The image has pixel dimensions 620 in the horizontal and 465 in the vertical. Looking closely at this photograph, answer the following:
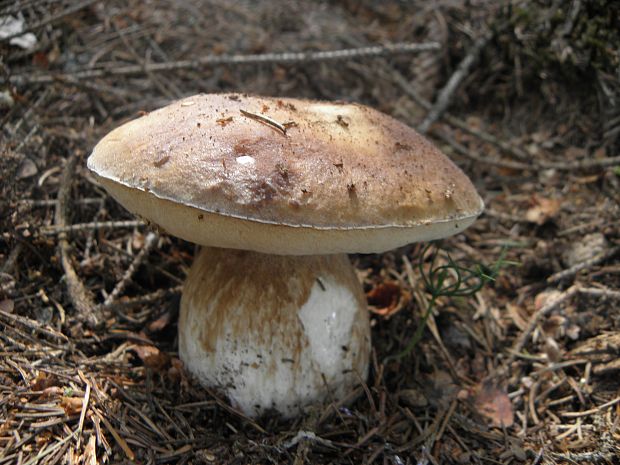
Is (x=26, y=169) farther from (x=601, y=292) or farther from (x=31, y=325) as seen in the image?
(x=601, y=292)

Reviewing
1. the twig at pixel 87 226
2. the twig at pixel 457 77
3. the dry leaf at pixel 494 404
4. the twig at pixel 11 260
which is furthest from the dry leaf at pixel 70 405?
the twig at pixel 457 77

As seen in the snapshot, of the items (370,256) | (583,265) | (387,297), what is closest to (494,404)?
(387,297)

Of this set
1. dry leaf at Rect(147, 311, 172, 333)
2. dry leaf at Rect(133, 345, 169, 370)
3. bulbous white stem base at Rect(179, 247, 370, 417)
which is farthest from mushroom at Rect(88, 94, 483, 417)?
dry leaf at Rect(147, 311, 172, 333)

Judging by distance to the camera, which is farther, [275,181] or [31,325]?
[31,325]

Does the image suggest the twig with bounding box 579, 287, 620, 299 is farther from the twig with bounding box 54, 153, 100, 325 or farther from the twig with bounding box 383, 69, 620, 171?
the twig with bounding box 54, 153, 100, 325

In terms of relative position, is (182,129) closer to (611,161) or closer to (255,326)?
(255,326)
